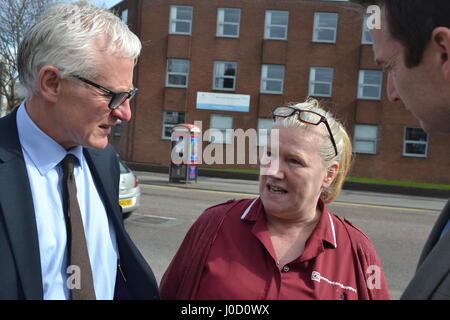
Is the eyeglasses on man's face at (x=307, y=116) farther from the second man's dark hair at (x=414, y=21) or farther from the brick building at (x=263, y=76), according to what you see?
the brick building at (x=263, y=76)

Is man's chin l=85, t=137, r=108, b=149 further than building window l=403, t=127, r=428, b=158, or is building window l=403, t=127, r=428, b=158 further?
building window l=403, t=127, r=428, b=158

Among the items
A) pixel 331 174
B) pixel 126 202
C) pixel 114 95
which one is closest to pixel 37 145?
pixel 114 95

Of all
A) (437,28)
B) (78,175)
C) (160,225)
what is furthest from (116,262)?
(160,225)

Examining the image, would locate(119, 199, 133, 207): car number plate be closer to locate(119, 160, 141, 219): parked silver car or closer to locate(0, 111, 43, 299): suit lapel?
locate(119, 160, 141, 219): parked silver car

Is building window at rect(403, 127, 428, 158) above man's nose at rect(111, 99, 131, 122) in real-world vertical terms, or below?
below

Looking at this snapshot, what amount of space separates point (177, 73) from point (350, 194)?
1320 centimetres

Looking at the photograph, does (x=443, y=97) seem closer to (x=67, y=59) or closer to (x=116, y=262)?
(x=67, y=59)

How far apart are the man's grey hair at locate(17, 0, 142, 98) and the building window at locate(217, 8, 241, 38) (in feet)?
78.3

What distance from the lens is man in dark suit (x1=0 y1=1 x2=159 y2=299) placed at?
62.4 inches

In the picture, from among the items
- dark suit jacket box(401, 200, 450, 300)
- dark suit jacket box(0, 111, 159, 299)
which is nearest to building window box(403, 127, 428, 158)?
dark suit jacket box(401, 200, 450, 300)

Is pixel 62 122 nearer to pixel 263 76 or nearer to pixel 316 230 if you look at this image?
pixel 316 230

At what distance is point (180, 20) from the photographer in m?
25.2

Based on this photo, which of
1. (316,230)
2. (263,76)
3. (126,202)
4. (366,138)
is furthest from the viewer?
(263,76)

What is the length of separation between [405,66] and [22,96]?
1425mm
